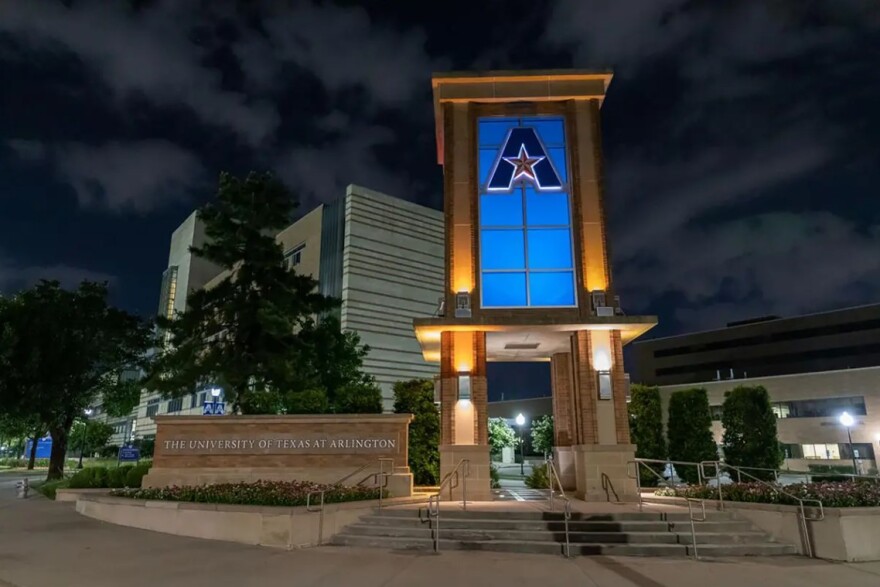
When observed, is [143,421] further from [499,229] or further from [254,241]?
[499,229]

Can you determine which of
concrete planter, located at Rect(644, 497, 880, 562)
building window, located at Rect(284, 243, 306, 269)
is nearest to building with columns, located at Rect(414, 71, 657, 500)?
concrete planter, located at Rect(644, 497, 880, 562)

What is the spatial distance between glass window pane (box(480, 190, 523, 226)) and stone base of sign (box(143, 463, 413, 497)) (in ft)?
25.5

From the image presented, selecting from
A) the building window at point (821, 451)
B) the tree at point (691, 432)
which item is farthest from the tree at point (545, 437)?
the building window at point (821, 451)

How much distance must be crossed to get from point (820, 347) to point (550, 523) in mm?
66284

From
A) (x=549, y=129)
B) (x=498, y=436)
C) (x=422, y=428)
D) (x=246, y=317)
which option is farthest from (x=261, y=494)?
(x=498, y=436)

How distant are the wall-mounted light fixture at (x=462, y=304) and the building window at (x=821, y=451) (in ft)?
126

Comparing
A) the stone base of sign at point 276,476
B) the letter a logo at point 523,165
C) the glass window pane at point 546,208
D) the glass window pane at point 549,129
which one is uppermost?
the glass window pane at point 549,129

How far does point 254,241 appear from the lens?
21.2 m

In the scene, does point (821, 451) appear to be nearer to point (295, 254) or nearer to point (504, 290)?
point (504, 290)

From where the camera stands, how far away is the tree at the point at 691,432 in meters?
20.5

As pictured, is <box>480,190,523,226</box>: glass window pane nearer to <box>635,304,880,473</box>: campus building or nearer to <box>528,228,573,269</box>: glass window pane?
<box>528,228,573,269</box>: glass window pane

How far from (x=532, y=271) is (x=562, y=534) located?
808cm

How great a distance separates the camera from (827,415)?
41281mm

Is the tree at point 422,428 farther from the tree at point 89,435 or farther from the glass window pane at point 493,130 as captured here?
the tree at point 89,435
